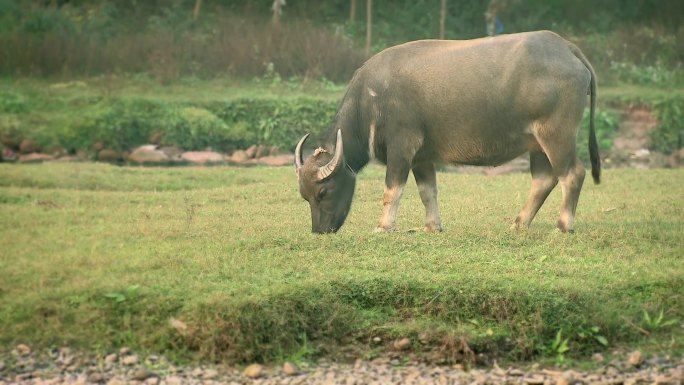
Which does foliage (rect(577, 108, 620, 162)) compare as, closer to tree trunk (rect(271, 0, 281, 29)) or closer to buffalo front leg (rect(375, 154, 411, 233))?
tree trunk (rect(271, 0, 281, 29))

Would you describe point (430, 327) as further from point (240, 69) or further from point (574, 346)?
point (240, 69)

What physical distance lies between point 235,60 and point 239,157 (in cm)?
383

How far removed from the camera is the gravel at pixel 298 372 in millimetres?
6586

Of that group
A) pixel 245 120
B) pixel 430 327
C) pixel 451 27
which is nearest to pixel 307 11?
pixel 451 27

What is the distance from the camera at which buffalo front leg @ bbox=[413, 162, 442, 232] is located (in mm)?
9281

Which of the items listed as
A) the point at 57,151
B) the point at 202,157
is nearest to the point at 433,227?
the point at 202,157

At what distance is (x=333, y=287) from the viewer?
741 centimetres

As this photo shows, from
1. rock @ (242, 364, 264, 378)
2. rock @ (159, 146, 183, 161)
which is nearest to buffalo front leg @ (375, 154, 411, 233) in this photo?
rock @ (242, 364, 264, 378)

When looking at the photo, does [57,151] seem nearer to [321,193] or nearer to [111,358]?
[321,193]

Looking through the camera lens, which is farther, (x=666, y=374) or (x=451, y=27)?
(x=451, y=27)

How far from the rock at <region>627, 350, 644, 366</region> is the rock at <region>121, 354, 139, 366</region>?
9.62ft

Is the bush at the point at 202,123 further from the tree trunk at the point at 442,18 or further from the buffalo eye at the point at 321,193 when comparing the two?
the buffalo eye at the point at 321,193

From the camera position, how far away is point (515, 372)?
6.78m

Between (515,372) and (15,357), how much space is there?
2959 mm
